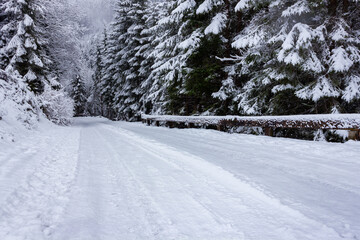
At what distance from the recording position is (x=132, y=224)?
2.45 meters

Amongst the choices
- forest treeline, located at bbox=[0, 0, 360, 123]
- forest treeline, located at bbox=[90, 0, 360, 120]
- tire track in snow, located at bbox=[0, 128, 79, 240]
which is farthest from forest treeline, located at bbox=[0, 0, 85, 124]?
forest treeline, located at bbox=[90, 0, 360, 120]

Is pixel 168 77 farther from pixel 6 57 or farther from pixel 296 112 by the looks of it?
pixel 6 57

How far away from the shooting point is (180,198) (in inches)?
123

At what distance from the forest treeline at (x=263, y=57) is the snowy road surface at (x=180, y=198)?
438cm

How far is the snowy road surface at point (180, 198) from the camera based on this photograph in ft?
7.55

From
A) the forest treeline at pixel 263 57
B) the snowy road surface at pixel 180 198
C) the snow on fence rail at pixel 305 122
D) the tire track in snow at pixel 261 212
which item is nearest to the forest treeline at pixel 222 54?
the forest treeline at pixel 263 57

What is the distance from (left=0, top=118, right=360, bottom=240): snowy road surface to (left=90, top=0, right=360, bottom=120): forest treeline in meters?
4.38

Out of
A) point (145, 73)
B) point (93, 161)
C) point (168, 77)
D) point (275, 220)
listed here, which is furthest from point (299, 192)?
point (145, 73)

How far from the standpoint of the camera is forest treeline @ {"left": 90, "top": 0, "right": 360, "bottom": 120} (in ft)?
27.4

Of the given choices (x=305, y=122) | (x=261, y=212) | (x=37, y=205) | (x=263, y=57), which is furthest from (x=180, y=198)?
(x=263, y=57)

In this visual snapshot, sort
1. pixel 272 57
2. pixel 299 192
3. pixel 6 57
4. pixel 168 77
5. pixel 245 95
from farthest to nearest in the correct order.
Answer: pixel 6 57 < pixel 168 77 < pixel 245 95 < pixel 272 57 < pixel 299 192

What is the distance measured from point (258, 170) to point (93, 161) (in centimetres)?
388

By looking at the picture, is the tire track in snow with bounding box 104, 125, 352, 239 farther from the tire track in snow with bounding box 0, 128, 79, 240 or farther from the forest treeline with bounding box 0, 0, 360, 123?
the forest treeline with bounding box 0, 0, 360, 123

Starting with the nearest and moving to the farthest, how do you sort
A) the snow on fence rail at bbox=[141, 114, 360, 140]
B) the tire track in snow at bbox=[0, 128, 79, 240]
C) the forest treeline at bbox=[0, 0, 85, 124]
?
the tire track in snow at bbox=[0, 128, 79, 240] → the snow on fence rail at bbox=[141, 114, 360, 140] → the forest treeline at bbox=[0, 0, 85, 124]
